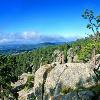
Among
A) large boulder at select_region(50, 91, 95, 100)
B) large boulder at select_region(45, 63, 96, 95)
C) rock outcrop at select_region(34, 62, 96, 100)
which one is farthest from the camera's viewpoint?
rock outcrop at select_region(34, 62, 96, 100)

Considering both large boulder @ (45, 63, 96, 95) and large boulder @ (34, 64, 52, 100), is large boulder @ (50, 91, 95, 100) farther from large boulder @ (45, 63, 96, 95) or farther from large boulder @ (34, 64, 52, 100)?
large boulder @ (34, 64, 52, 100)

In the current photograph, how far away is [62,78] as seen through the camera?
51.5 meters

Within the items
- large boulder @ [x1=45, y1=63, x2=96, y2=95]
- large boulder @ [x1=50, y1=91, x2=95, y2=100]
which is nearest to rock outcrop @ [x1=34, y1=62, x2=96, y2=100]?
large boulder @ [x1=45, y1=63, x2=96, y2=95]

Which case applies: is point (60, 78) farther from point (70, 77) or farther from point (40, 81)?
point (40, 81)

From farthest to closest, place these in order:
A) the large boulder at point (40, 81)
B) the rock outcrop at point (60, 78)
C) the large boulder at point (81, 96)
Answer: the large boulder at point (40, 81) → the rock outcrop at point (60, 78) → the large boulder at point (81, 96)

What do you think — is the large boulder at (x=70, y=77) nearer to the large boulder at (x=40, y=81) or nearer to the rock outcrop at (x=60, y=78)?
the rock outcrop at (x=60, y=78)

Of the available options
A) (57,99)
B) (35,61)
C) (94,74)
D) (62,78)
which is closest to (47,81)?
(62,78)

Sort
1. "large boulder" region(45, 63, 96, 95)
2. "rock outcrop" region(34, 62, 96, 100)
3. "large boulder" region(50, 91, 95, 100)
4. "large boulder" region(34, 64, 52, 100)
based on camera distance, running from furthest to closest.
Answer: "large boulder" region(34, 64, 52, 100) < "rock outcrop" region(34, 62, 96, 100) < "large boulder" region(45, 63, 96, 95) < "large boulder" region(50, 91, 95, 100)

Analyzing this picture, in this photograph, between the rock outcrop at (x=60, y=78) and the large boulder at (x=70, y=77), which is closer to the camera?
the large boulder at (x=70, y=77)

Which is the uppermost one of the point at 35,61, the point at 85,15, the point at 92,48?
the point at 85,15

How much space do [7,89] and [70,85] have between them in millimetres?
20913

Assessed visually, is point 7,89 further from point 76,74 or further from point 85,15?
point 85,15

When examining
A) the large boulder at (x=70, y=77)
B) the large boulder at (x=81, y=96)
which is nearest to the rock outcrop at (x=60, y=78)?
the large boulder at (x=70, y=77)

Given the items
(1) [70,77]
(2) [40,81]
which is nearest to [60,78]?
Answer: (1) [70,77]
